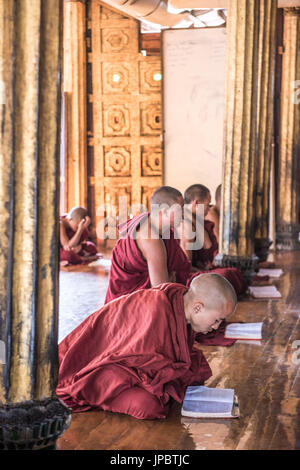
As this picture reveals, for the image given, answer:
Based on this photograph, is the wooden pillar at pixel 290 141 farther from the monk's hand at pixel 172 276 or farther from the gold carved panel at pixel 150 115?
the monk's hand at pixel 172 276

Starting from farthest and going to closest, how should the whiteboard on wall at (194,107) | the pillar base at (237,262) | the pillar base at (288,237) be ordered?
the pillar base at (288,237), the whiteboard on wall at (194,107), the pillar base at (237,262)

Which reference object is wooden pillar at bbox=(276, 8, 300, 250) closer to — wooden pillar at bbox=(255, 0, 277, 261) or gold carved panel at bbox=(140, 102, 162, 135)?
gold carved panel at bbox=(140, 102, 162, 135)

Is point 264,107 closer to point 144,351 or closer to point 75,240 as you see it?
point 75,240

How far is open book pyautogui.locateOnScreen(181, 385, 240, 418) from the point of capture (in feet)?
10.3

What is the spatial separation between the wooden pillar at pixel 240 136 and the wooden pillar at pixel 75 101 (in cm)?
472

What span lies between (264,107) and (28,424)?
Answer: 5.61 meters

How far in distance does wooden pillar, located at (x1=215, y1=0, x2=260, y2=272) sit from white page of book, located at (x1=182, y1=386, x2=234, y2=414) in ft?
10.1

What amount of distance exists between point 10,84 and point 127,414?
5.57ft

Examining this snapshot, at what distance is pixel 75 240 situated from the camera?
881 centimetres

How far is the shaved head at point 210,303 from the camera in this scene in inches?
128

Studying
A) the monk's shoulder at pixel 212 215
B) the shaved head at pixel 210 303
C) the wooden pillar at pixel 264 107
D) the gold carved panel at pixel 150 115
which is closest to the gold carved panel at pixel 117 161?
the gold carved panel at pixel 150 115

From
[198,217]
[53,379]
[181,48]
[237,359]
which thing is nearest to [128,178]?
[181,48]

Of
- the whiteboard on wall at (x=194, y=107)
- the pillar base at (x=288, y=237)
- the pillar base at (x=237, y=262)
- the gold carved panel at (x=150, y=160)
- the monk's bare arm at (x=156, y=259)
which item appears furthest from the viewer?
the gold carved panel at (x=150, y=160)

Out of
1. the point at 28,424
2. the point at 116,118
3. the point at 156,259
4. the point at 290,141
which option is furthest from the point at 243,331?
the point at 116,118
